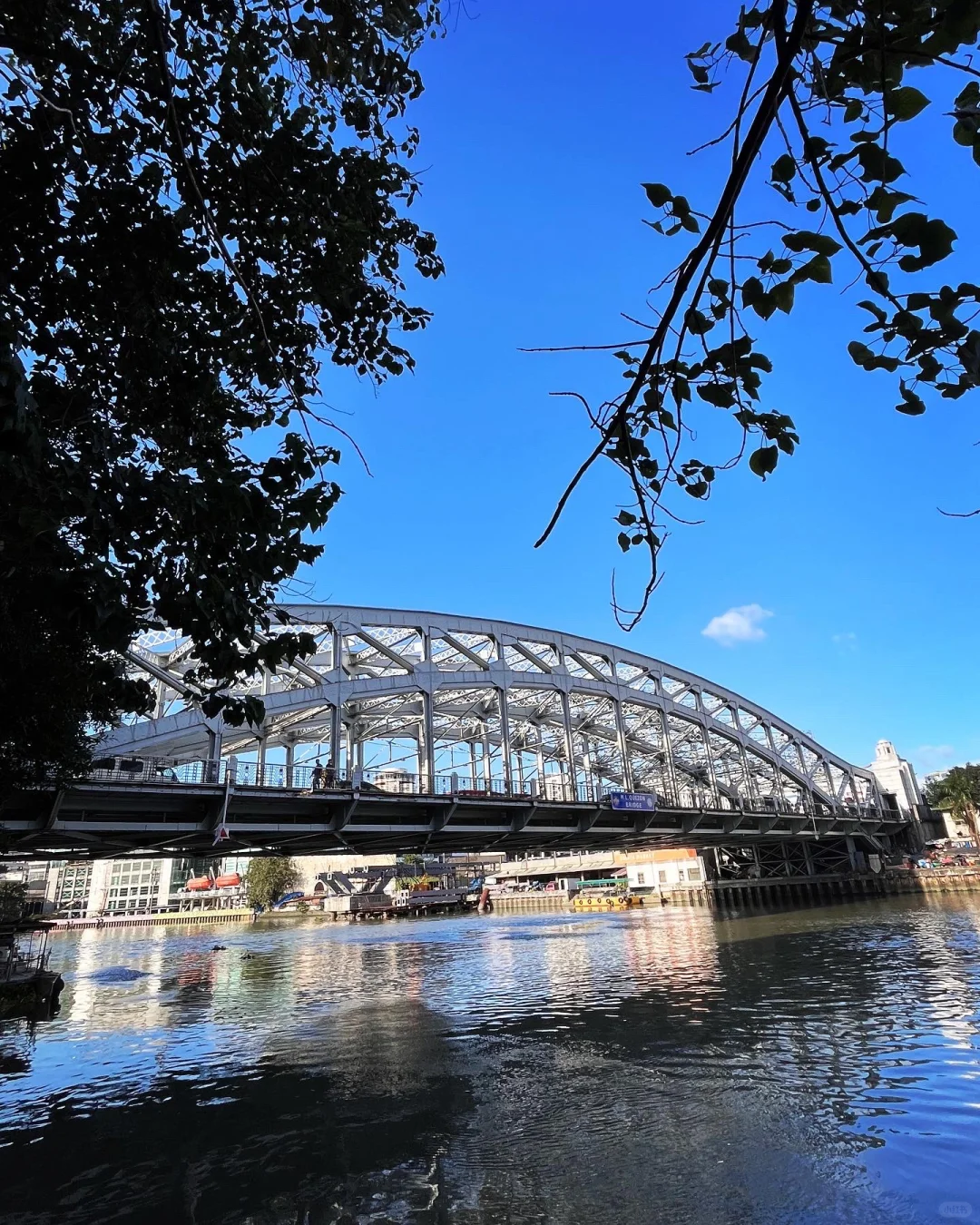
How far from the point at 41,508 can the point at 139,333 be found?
113 inches

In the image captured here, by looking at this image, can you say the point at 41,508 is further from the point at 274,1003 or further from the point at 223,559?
the point at 274,1003

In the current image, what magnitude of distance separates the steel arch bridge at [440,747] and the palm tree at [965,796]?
16.6 m

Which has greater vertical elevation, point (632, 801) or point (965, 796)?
point (965, 796)

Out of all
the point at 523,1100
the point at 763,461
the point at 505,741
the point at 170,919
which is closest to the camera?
the point at 763,461

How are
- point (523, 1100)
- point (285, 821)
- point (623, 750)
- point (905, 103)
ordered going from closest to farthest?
point (905, 103), point (523, 1100), point (285, 821), point (623, 750)

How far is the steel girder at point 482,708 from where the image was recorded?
30.4 metres

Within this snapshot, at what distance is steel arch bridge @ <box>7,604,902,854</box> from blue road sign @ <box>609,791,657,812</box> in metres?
0.29

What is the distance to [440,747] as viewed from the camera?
1880 inches

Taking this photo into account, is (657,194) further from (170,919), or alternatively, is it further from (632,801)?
(170,919)

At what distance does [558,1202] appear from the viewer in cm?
830

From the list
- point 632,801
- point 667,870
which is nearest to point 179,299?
point 632,801

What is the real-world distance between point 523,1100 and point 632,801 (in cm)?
2394

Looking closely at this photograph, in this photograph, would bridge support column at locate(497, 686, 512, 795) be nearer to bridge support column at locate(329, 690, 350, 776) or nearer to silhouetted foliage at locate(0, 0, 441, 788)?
bridge support column at locate(329, 690, 350, 776)

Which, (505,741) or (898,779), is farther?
(898,779)
